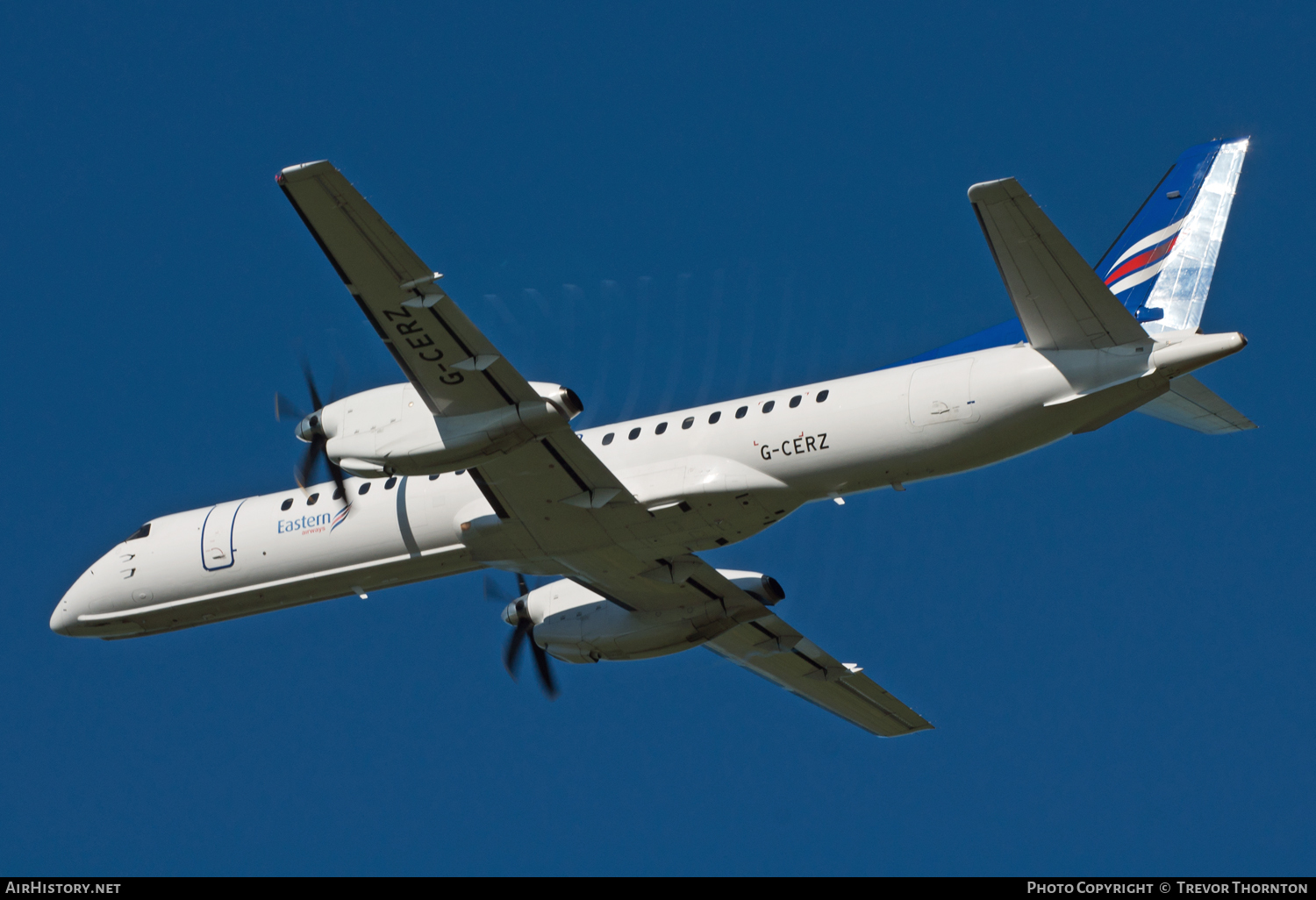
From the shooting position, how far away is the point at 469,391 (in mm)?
22031

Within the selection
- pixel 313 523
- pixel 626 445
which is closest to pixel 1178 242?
pixel 626 445

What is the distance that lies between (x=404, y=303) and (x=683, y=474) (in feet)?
17.5

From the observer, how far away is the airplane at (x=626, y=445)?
21203mm

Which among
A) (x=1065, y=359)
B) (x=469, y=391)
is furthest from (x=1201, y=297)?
(x=469, y=391)

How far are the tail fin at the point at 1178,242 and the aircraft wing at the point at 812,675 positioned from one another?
9.43m

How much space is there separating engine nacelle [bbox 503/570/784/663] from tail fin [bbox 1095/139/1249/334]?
27.2 feet

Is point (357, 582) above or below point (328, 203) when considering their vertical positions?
below

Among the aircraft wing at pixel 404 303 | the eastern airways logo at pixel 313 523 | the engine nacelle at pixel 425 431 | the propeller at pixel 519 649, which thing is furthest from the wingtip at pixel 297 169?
the propeller at pixel 519 649

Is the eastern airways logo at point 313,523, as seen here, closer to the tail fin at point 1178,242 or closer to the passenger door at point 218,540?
the passenger door at point 218,540

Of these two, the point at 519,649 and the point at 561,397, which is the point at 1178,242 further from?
the point at 519,649

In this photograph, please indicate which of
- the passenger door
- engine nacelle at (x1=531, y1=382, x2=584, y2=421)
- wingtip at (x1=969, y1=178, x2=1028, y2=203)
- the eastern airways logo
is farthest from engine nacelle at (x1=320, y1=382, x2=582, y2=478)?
wingtip at (x1=969, y1=178, x2=1028, y2=203)

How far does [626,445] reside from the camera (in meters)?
24.6
